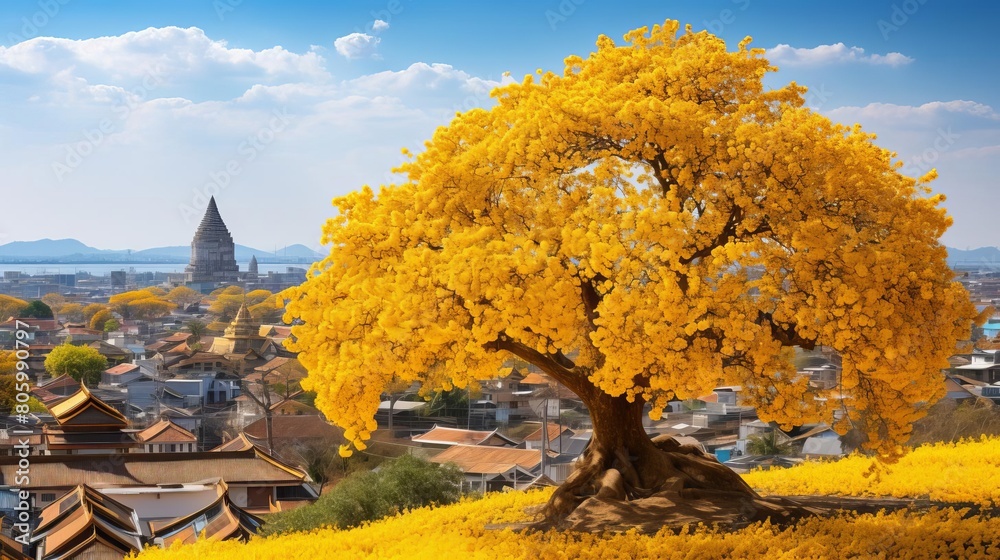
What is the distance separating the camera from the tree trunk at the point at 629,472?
11016 mm

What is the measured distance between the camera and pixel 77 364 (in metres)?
53.3

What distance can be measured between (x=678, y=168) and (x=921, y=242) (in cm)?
233

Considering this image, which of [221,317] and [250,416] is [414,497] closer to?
[250,416]

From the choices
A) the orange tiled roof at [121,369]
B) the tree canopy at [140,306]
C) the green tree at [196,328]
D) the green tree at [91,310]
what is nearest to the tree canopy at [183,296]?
the tree canopy at [140,306]

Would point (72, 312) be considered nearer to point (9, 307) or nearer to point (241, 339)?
point (9, 307)

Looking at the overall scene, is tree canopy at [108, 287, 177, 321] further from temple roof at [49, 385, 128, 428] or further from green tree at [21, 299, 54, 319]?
temple roof at [49, 385, 128, 428]

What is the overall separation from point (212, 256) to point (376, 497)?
123m

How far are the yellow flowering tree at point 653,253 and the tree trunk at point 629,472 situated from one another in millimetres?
270

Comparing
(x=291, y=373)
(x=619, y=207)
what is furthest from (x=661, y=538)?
(x=291, y=373)

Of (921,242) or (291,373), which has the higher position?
(921,242)

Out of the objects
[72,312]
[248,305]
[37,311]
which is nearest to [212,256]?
[72,312]

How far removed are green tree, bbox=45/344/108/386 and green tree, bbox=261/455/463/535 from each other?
4088 centimetres

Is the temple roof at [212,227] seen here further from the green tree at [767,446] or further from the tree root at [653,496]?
the tree root at [653,496]

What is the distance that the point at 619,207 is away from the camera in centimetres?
946
